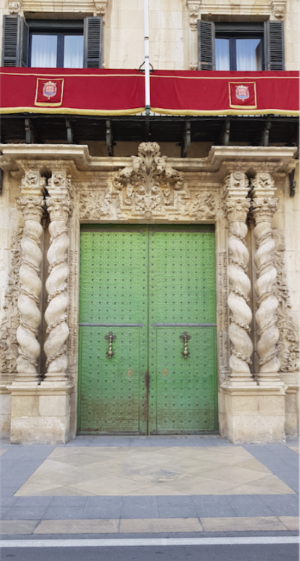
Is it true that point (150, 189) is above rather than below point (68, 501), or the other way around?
above

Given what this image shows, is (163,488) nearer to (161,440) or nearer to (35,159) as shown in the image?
(161,440)

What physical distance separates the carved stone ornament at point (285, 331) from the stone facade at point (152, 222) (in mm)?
20

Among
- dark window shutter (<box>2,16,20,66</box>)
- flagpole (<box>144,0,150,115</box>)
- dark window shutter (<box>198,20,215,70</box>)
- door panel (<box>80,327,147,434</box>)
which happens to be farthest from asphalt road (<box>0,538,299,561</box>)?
dark window shutter (<box>2,16,20,66</box>)

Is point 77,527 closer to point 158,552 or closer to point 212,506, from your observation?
point 158,552

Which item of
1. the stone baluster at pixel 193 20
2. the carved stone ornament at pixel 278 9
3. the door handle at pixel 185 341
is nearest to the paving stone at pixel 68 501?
the door handle at pixel 185 341

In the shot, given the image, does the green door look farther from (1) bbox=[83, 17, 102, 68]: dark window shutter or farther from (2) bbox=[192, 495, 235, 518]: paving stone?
(2) bbox=[192, 495, 235, 518]: paving stone

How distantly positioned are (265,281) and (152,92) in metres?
4.14

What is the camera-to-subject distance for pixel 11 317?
374 inches

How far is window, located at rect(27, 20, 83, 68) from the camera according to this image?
10586 mm

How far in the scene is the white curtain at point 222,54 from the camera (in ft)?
35.0

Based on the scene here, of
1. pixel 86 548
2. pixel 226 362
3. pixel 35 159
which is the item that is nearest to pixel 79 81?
pixel 35 159

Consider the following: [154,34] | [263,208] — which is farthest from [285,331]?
[154,34]

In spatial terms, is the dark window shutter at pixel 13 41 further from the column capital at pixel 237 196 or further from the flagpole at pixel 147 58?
the column capital at pixel 237 196

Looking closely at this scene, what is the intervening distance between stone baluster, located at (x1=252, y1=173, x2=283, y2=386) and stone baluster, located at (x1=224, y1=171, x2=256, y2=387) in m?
0.21
